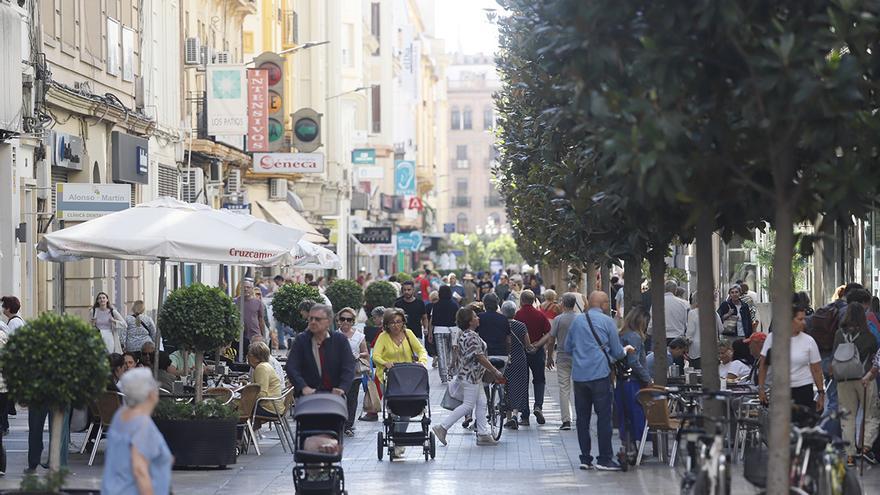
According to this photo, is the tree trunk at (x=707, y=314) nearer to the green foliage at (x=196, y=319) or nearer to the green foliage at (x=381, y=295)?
the green foliage at (x=196, y=319)

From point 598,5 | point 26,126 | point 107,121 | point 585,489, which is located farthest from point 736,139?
point 107,121

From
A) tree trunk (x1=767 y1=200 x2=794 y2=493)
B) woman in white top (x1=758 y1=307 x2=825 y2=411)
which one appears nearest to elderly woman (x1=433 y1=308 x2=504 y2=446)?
woman in white top (x1=758 y1=307 x2=825 y2=411)

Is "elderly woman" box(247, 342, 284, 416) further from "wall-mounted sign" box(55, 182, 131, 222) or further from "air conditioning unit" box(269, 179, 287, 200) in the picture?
"air conditioning unit" box(269, 179, 287, 200)

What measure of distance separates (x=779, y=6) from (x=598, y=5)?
1.07 meters

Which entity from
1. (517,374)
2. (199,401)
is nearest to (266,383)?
(199,401)

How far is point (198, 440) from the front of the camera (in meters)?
16.1

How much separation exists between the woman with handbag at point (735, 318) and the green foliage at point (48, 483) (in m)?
16.9

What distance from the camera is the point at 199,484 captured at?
15.2 metres

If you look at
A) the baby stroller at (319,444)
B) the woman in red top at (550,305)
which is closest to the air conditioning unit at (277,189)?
the woman in red top at (550,305)

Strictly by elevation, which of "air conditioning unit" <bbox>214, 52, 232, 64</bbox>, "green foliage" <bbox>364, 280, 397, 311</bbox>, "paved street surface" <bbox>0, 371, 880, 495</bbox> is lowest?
"paved street surface" <bbox>0, 371, 880, 495</bbox>

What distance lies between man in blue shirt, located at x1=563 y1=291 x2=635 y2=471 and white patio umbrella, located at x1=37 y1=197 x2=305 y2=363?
354 cm

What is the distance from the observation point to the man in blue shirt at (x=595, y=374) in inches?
634

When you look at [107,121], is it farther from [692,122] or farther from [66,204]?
[692,122]

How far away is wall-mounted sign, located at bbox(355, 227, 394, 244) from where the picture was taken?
66.5 metres
